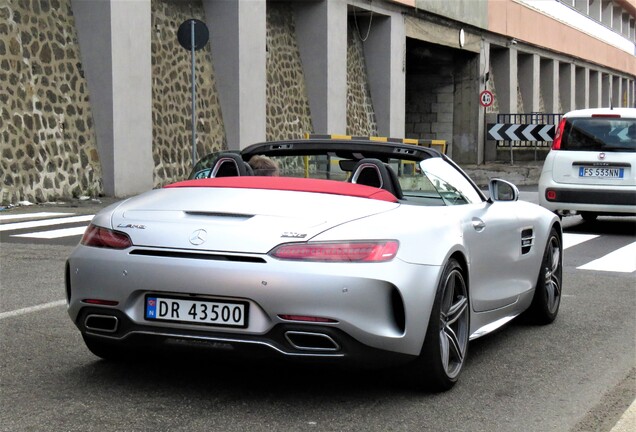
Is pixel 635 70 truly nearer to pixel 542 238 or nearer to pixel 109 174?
pixel 109 174

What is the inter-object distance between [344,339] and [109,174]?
1559 cm

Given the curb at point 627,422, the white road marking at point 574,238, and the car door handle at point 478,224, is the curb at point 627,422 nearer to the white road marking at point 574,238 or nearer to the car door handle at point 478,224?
the car door handle at point 478,224

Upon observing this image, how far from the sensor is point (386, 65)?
30562 mm

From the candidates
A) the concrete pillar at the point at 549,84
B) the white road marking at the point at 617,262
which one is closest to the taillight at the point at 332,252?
the white road marking at the point at 617,262

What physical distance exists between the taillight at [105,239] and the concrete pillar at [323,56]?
2187cm

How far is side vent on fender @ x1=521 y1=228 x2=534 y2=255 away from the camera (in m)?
6.62

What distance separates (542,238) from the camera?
23.0ft

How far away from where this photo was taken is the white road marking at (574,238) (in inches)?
526

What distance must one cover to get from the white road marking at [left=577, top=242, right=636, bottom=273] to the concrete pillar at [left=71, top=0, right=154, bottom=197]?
10.1m

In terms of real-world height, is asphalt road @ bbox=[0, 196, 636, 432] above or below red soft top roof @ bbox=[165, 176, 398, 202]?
below

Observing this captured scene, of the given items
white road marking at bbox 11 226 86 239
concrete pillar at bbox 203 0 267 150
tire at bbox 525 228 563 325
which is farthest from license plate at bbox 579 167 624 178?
concrete pillar at bbox 203 0 267 150

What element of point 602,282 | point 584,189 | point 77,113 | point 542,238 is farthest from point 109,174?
point 542,238

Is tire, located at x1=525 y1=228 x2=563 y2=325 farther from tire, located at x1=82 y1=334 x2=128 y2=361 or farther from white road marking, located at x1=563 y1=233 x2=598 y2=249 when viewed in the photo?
white road marking, located at x1=563 y1=233 x2=598 y2=249

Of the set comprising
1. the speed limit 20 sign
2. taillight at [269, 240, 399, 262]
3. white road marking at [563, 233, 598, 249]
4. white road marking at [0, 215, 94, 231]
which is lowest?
white road marking at [563, 233, 598, 249]
